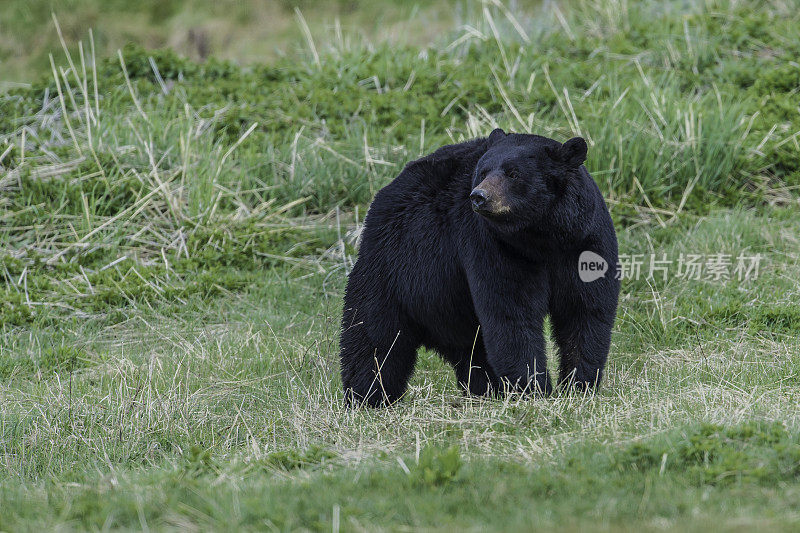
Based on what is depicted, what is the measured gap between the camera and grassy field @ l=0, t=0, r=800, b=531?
12.3ft

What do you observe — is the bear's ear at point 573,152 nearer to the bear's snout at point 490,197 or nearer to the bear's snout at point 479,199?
the bear's snout at point 490,197

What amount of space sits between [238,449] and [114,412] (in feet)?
3.15

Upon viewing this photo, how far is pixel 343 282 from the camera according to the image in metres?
7.94

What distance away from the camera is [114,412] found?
18.2 ft

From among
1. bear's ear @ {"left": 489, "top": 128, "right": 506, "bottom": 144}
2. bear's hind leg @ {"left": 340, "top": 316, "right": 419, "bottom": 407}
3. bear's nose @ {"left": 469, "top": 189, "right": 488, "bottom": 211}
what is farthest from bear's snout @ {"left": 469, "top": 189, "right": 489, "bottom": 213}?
bear's hind leg @ {"left": 340, "top": 316, "right": 419, "bottom": 407}

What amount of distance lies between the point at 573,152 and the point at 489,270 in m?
0.73

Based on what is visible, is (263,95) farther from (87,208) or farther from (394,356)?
(394,356)

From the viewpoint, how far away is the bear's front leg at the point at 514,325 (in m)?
4.99

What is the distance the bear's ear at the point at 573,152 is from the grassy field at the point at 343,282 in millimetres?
1209

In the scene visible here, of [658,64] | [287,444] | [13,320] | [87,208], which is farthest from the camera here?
[658,64]

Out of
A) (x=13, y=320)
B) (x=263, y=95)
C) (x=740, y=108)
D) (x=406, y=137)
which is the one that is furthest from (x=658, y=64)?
(x=13, y=320)

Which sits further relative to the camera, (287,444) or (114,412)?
(114,412)

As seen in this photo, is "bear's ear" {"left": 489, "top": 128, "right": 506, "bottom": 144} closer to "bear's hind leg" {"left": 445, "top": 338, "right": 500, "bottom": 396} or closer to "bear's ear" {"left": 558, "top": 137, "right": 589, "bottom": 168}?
"bear's ear" {"left": 558, "top": 137, "right": 589, "bottom": 168}

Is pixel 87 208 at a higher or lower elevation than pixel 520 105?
lower
